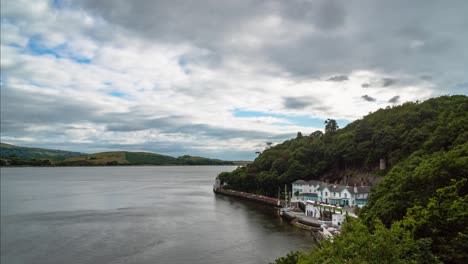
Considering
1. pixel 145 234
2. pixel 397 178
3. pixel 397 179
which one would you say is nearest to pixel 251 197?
pixel 145 234

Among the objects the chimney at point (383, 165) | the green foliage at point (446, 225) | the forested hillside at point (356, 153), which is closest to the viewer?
the green foliage at point (446, 225)

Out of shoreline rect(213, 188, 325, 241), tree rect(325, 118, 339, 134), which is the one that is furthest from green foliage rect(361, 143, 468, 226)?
tree rect(325, 118, 339, 134)

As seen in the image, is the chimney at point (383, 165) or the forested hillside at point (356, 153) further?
the chimney at point (383, 165)

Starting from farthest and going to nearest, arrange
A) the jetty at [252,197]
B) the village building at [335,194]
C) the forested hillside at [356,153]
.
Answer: the jetty at [252,197]
the forested hillside at [356,153]
the village building at [335,194]

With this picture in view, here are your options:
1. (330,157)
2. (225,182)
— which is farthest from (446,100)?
(225,182)

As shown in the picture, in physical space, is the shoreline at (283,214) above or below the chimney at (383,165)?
below

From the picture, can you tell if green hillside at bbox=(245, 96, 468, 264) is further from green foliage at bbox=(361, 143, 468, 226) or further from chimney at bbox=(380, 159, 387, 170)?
chimney at bbox=(380, 159, 387, 170)

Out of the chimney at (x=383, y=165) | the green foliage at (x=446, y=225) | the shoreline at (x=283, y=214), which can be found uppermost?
the chimney at (x=383, y=165)

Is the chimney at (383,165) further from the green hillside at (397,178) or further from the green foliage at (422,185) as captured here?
the green foliage at (422,185)

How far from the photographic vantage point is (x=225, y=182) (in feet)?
306

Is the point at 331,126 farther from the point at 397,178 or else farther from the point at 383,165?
the point at 397,178

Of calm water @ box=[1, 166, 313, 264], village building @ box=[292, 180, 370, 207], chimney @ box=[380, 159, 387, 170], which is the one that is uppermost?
chimney @ box=[380, 159, 387, 170]

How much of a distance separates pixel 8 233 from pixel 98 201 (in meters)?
32.7

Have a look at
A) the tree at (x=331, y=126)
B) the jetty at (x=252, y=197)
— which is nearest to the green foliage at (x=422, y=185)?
the jetty at (x=252, y=197)
